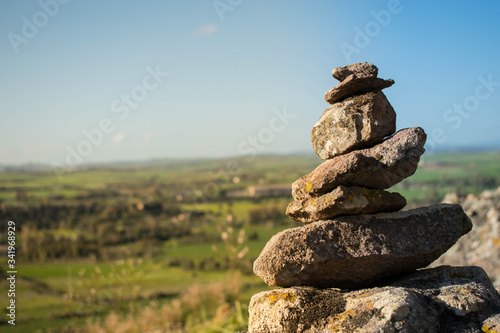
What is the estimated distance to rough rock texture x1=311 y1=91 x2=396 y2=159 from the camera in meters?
5.40

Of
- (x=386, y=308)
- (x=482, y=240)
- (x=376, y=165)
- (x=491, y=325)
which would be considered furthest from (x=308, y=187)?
(x=482, y=240)

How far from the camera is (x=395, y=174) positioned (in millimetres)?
5359

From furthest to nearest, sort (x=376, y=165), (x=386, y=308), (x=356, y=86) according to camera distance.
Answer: (x=356, y=86)
(x=376, y=165)
(x=386, y=308)

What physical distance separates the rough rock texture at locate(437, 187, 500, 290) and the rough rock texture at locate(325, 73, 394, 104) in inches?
282

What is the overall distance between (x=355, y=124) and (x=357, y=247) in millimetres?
1697

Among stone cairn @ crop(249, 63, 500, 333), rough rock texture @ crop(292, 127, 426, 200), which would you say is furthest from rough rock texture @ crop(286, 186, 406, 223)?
rough rock texture @ crop(292, 127, 426, 200)

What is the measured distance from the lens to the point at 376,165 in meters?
5.18

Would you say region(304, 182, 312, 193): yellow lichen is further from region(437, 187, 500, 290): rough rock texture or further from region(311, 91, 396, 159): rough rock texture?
region(437, 187, 500, 290): rough rock texture

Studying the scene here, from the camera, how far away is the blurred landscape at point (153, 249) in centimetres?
1527

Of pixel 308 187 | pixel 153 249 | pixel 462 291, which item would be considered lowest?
pixel 153 249

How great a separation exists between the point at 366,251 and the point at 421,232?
0.89m

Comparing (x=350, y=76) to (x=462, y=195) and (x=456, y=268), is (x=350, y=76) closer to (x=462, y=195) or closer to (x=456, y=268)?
(x=456, y=268)

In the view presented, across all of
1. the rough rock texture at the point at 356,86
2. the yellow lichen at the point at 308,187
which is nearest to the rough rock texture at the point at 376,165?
the yellow lichen at the point at 308,187

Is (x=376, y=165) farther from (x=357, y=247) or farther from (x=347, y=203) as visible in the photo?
(x=357, y=247)
